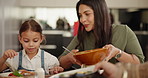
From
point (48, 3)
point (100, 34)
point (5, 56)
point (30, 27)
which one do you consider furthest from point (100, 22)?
point (48, 3)

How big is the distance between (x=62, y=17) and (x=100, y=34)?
338 centimetres

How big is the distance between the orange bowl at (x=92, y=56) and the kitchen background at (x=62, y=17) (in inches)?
109

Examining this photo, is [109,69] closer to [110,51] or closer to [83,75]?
[83,75]

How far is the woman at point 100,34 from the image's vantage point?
178 centimetres

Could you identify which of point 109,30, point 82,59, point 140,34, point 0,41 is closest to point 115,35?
point 109,30

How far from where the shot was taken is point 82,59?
1376 millimetres

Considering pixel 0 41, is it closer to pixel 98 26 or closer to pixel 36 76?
pixel 98 26

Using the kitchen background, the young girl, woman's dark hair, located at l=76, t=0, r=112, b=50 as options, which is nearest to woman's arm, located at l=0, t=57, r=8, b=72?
the young girl

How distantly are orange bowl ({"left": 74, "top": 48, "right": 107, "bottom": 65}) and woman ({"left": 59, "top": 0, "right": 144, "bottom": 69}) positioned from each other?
353 millimetres

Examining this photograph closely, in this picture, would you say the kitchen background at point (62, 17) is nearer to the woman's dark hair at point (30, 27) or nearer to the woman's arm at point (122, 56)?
the woman's dark hair at point (30, 27)

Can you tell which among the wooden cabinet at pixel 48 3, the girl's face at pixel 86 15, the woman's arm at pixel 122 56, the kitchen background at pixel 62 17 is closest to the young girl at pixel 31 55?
the girl's face at pixel 86 15

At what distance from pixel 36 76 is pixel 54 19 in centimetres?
394

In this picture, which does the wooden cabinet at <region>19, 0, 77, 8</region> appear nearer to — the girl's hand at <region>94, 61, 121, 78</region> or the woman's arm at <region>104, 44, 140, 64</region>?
the woman's arm at <region>104, 44, 140, 64</region>

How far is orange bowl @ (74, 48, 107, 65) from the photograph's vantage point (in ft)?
4.37
